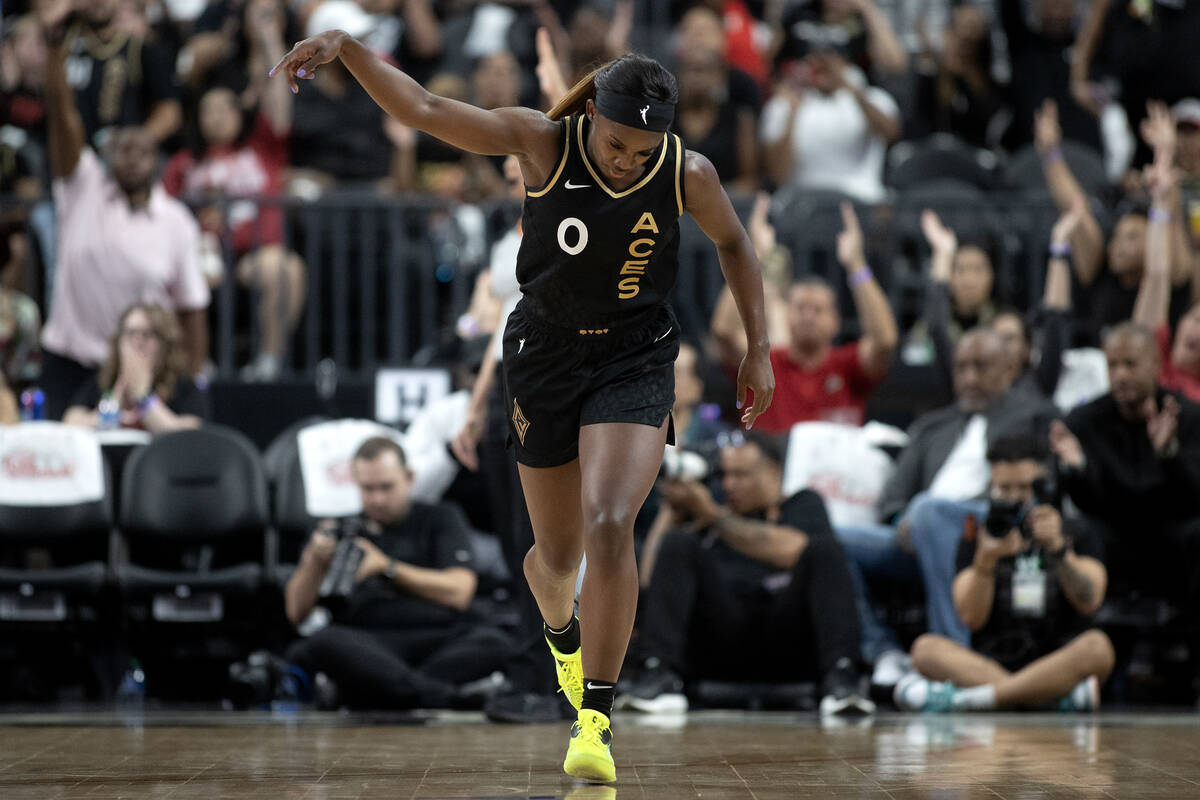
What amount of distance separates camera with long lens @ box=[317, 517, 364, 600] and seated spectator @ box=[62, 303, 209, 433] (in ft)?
4.65

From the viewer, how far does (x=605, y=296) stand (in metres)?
4.62

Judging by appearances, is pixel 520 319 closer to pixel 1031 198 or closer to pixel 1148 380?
pixel 1148 380

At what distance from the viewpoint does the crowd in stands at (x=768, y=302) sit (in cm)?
724

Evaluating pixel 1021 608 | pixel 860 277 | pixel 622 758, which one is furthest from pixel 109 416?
pixel 1021 608

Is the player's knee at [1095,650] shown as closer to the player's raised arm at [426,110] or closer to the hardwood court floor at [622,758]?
the hardwood court floor at [622,758]

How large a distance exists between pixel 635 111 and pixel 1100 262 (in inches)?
242

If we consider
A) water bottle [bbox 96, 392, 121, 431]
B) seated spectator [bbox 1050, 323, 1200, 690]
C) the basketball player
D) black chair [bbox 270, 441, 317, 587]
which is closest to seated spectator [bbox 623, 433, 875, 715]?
seated spectator [bbox 1050, 323, 1200, 690]

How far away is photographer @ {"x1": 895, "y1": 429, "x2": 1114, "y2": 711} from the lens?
22.9 ft

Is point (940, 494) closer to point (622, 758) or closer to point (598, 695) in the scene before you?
point (622, 758)

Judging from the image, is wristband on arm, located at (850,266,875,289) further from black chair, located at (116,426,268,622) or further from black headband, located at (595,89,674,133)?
black headband, located at (595,89,674,133)

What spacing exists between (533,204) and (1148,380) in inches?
166

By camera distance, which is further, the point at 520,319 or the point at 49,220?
the point at 49,220

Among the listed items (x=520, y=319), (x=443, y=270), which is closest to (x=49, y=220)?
(x=443, y=270)

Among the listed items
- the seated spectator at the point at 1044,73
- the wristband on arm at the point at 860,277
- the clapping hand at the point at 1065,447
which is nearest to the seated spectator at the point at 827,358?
the wristband on arm at the point at 860,277
